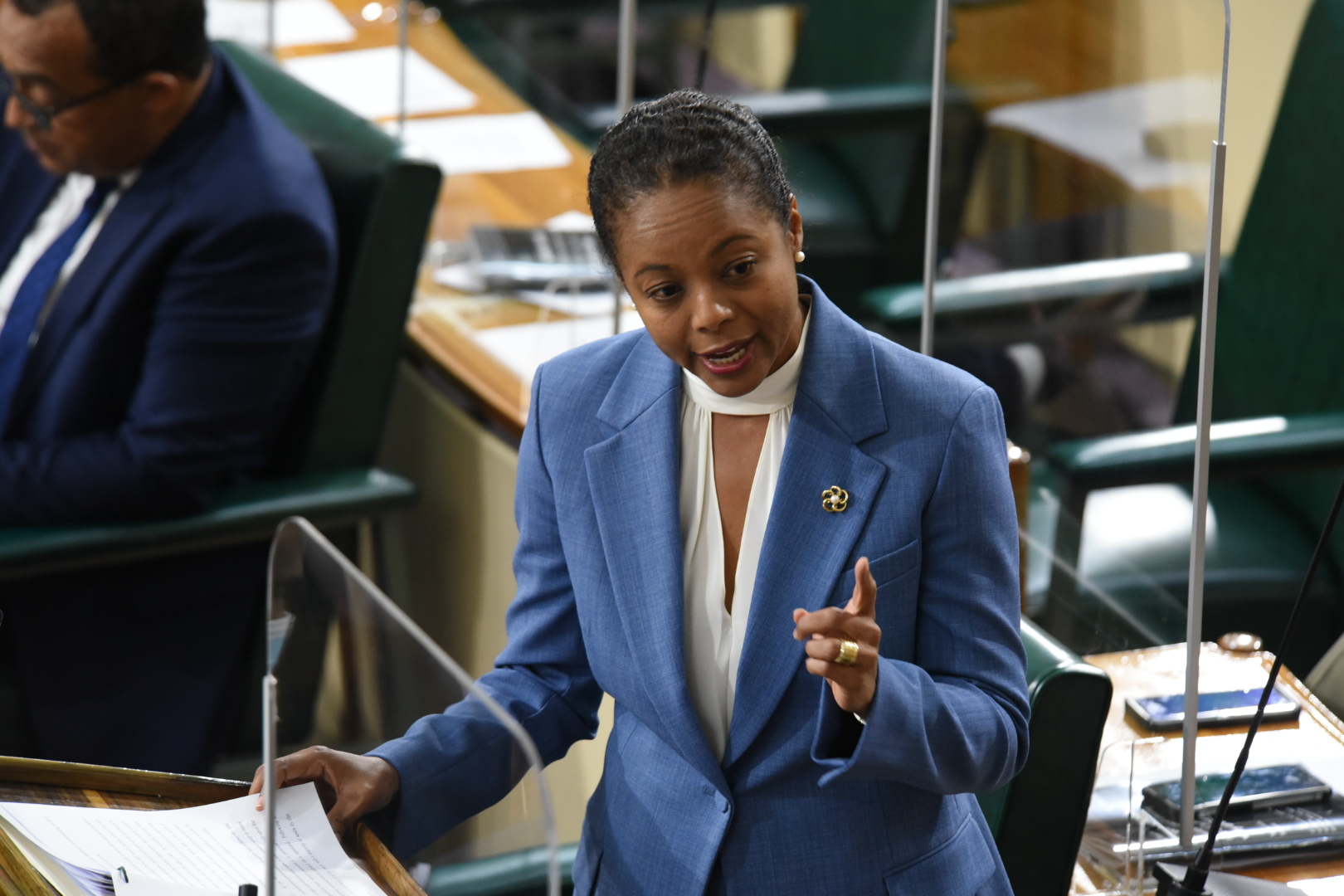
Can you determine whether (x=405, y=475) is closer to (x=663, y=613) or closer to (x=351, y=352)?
(x=351, y=352)

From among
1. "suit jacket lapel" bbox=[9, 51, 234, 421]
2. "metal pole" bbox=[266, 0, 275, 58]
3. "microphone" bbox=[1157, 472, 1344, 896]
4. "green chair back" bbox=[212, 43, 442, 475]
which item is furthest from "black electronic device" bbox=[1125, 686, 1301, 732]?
"metal pole" bbox=[266, 0, 275, 58]

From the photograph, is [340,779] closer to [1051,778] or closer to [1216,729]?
[1051,778]

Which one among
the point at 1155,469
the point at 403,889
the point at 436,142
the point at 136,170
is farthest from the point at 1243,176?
the point at 403,889

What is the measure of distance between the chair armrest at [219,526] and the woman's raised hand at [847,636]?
1304 mm

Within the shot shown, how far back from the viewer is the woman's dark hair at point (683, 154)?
3.54 feet

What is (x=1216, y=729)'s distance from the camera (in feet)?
5.03

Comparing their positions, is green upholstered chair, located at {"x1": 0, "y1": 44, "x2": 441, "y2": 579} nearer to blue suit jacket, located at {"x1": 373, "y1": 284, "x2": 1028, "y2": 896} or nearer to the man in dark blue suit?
the man in dark blue suit

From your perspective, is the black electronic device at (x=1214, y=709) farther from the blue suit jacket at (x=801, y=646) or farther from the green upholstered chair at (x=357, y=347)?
the green upholstered chair at (x=357, y=347)

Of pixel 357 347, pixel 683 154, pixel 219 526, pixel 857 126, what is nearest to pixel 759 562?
pixel 683 154

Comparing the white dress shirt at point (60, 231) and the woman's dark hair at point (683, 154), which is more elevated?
the woman's dark hair at point (683, 154)

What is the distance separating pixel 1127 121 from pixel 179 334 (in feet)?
5.07

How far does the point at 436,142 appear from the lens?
307 centimetres

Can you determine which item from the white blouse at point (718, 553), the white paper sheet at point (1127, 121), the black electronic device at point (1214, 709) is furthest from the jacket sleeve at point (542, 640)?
the white paper sheet at point (1127, 121)

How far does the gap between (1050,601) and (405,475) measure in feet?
3.69
